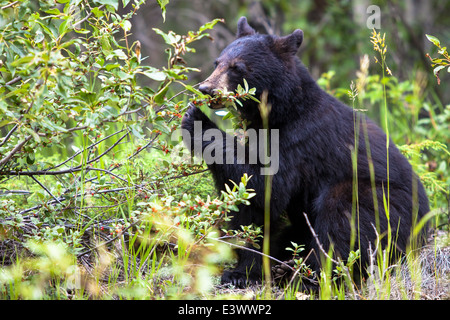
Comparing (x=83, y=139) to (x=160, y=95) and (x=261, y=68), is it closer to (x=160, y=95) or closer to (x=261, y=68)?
(x=160, y=95)

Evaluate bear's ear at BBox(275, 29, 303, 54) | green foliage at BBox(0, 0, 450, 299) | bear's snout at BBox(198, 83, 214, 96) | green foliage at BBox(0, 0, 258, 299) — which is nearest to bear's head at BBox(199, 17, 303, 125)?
bear's ear at BBox(275, 29, 303, 54)

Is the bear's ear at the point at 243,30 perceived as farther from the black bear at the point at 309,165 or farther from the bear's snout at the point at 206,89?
the bear's snout at the point at 206,89

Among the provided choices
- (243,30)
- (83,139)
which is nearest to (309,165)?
(243,30)

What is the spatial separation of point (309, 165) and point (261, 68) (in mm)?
805

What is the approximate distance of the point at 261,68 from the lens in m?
3.74

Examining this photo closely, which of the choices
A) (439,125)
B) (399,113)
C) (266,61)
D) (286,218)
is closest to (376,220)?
(286,218)

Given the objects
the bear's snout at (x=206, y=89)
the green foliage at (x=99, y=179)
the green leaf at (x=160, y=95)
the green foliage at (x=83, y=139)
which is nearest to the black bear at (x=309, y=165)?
the bear's snout at (x=206, y=89)

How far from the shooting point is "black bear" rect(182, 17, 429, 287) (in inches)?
138

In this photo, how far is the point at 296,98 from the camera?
3.71 meters

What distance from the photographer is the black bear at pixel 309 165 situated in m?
3.51

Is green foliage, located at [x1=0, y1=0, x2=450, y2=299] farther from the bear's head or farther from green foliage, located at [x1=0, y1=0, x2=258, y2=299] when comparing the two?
the bear's head

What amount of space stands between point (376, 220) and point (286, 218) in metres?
0.83
